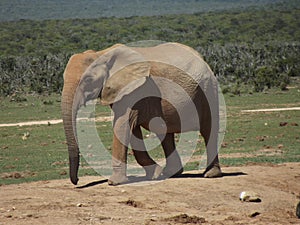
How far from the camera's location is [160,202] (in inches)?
365

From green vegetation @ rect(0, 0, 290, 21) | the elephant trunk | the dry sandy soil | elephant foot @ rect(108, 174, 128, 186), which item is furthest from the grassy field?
green vegetation @ rect(0, 0, 290, 21)

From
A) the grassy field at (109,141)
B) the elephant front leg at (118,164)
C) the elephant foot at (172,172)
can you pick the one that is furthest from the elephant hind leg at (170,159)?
the grassy field at (109,141)

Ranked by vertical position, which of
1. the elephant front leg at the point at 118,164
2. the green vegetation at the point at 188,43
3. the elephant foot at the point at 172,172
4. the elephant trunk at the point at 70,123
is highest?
the elephant trunk at the point at 70,123

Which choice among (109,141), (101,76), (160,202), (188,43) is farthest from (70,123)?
(188,43)

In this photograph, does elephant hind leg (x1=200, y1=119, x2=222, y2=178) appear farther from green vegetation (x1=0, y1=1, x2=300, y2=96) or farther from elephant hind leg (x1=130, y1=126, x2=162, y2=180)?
green vegetation (x1=0, y1=1, x2=300, y2=96)

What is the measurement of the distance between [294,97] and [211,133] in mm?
18682

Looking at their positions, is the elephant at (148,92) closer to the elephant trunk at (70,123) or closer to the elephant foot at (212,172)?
the elephant foot at (212,172)

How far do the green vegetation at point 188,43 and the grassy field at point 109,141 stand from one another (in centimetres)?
Answer: 737

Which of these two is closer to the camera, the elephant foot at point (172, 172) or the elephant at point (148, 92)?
the elephant at point (148, 92)

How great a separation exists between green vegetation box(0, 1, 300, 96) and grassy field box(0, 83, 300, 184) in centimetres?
737

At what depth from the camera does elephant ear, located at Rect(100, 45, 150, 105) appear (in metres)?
10.6

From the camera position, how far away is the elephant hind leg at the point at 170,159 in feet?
38.3

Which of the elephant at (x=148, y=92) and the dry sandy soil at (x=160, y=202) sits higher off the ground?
the elephant at (x=148, y=92)

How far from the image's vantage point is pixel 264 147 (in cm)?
1633
